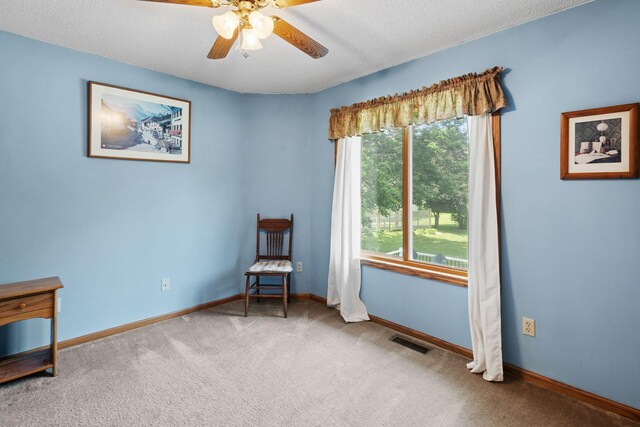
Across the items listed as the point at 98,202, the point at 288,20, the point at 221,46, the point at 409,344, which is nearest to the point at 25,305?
the point at 98,202

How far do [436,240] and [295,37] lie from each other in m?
1.95

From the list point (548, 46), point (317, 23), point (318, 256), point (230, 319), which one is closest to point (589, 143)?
point (548, 46)

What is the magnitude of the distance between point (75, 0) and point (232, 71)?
1278 mm

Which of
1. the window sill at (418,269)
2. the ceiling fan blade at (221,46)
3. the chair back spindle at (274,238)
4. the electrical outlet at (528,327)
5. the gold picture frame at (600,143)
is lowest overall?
the electrical outlet at (528,327)

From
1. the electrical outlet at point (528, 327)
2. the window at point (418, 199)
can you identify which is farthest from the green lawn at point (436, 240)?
the electrical outlet at point (528, 327)

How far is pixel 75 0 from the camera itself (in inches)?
74.2

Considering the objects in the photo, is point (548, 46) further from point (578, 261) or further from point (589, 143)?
point (578, 261)

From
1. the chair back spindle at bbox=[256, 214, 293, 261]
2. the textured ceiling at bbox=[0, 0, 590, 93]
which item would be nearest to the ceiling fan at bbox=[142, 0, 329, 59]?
the textured ceiling at bbox=[0, 0, 590, 93]

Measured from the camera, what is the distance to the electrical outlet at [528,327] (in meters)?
2.12

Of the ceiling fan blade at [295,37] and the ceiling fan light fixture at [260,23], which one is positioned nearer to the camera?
the ceiling fan light fixture at [260,23]

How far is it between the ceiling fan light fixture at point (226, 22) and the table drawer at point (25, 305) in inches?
80.1

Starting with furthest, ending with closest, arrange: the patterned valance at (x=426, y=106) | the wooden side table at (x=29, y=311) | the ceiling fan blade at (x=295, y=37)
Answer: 1. the patterned valance at (x=426, y=106)
2. the wooden side table at (x=29, y=311)
3. the ceiling fan blade at (x=295, y=37)

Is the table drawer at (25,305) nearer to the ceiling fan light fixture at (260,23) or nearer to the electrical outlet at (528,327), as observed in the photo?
the ceiling fan light fixture at (260,23)

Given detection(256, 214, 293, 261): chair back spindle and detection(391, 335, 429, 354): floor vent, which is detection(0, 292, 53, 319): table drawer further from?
detection(391, 335, 429, 354): floor vent
